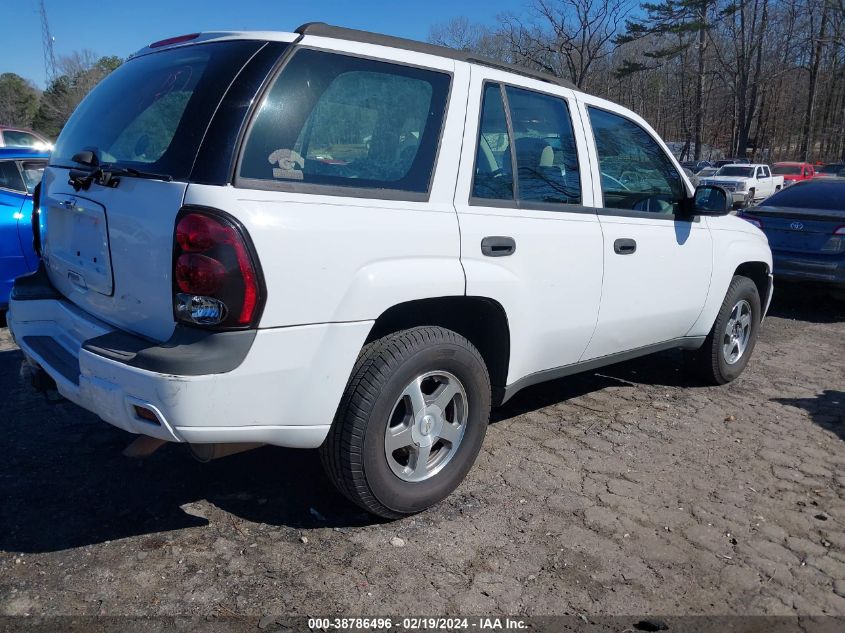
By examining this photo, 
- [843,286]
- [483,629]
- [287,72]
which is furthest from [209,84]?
[843,286]

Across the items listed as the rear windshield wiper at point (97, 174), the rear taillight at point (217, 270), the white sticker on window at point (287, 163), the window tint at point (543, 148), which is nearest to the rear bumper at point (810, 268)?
the window tint at point (543, 148)

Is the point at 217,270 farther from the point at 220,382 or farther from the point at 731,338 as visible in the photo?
the point at 731,338

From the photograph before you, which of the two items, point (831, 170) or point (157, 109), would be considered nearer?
point (157, 109)

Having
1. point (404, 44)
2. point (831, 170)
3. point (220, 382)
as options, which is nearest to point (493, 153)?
point (404, 44)

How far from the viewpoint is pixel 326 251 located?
2463 millimetres

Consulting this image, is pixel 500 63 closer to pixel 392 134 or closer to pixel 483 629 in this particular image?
pixel 392 134

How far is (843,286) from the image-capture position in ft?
24.4

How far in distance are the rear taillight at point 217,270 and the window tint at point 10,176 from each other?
446cm

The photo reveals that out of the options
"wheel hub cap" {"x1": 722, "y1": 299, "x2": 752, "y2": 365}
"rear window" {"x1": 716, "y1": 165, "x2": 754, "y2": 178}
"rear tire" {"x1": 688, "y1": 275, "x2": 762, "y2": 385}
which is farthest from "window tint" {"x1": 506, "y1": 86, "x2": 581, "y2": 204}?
"rear window" {"x1": 716, "y1": 165, "x2": 754, "y2": 178}

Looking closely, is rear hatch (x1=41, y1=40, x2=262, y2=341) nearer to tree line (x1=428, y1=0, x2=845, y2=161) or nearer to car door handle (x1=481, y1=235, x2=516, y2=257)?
car door handle (x1=481, y1=235, x2=516, y2=257)

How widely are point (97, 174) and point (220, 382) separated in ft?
3.37

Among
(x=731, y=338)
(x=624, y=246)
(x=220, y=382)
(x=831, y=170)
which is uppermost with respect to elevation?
(x=624, y=246)

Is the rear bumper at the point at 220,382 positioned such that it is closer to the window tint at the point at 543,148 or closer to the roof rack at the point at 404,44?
the roof rack at the point at 404,44

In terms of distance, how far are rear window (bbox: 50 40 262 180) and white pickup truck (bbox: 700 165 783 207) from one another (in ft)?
92.8
